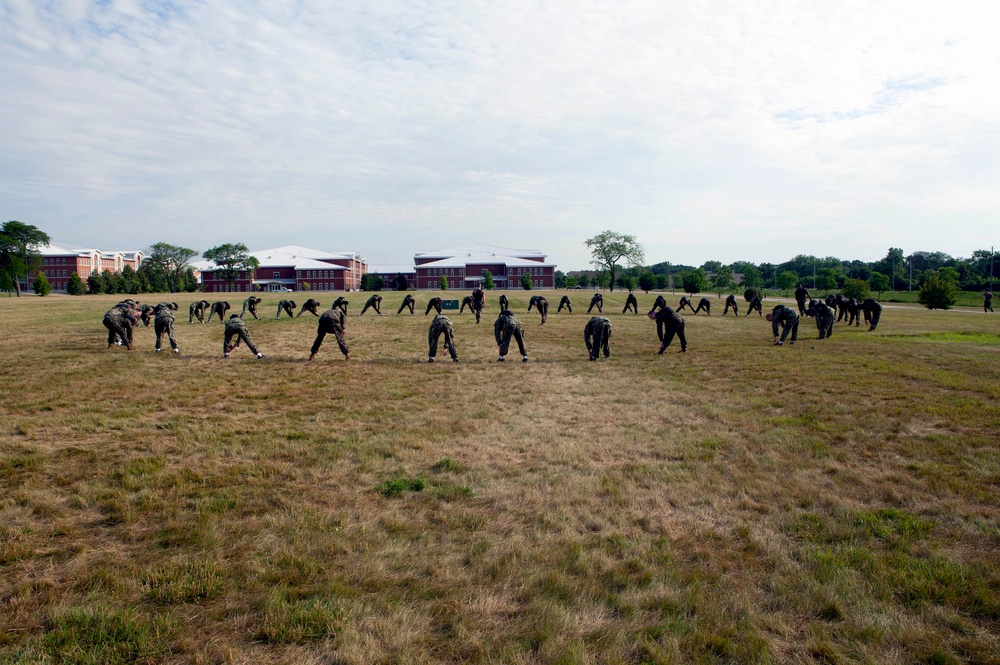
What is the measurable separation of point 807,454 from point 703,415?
232 centimetres

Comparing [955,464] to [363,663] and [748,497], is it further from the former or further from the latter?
[363,663]

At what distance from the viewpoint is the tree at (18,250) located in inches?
2608

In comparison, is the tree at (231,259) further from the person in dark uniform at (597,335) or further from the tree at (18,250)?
the person in dark uniform at (597,335)

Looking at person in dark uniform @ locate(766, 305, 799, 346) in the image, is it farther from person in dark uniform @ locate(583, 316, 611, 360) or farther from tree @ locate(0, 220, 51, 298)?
tree @ locate(0, 220, 51, 298)

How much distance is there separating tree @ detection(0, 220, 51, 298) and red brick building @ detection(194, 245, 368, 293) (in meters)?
25.2

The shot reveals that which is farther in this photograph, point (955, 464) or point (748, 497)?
point (955, 464)

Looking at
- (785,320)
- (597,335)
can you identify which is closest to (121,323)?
(597,335)

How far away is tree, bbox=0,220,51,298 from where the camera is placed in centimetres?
6625

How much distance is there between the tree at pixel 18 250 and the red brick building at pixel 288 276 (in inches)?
992

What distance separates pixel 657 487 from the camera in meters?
6.23

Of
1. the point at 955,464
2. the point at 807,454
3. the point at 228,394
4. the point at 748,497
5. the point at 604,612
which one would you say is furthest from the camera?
the point at 228,394

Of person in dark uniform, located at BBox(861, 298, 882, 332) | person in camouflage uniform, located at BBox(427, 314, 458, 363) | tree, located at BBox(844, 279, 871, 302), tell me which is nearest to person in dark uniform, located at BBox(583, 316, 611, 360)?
person in camouflage uniform, located at BBox(427, 314, 458, 363)

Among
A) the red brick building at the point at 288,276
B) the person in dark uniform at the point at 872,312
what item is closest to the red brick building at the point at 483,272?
the red brick building at the point at 288,276

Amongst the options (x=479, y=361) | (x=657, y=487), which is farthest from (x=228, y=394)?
(x=657, y=487)
